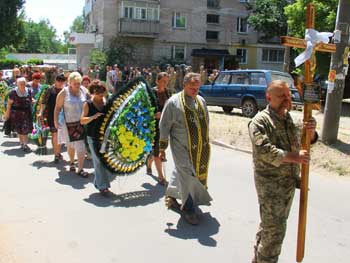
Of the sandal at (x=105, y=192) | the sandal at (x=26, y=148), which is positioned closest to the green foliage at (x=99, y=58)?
the sandal at (x=26, y=148)

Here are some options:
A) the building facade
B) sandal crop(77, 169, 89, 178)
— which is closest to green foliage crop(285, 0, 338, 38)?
sandal crop(77, 169, 89, 178)

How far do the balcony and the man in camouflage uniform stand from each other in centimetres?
3910

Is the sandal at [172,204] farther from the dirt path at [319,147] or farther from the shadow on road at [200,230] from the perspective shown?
the dirt path at [319,147]

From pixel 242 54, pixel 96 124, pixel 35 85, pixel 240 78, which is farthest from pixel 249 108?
pixel 242 54

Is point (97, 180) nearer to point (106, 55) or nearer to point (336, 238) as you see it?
point (336, 238)

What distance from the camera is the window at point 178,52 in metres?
44.3

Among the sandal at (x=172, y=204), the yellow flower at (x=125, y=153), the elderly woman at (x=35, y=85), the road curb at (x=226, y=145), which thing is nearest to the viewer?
the sandal at (x=172, y=204)

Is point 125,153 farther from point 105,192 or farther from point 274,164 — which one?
point 274,164

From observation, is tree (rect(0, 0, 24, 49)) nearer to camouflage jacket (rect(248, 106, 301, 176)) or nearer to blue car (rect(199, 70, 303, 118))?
blue car (rect(199, 70, 303, 118))

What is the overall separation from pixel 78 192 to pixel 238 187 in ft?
8.15

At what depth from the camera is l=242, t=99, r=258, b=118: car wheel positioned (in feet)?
51.2

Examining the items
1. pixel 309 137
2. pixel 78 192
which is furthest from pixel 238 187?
pixel 309 137

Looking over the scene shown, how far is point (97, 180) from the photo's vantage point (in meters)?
6.81

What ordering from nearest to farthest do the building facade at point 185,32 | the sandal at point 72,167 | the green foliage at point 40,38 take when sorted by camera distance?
the sandal at point 72,167
the building facade at point 185,32
the green foliage at point 40,38
